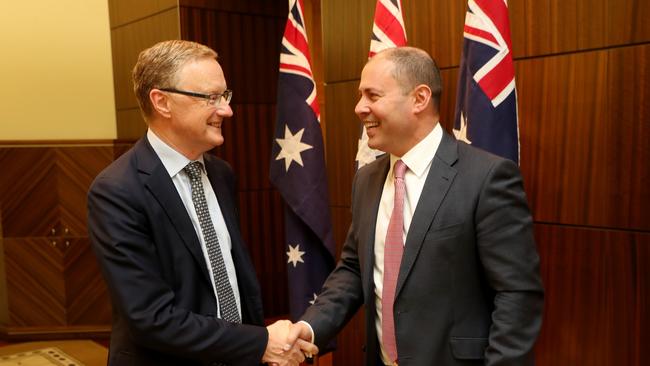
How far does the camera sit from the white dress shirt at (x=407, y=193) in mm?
1924

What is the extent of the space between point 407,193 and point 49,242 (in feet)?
14.2

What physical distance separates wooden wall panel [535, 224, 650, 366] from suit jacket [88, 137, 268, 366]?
149 cm

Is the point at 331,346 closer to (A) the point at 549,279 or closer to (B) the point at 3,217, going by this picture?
(A) the point at 549,279

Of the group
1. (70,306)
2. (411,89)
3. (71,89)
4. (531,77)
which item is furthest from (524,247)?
(71,89)

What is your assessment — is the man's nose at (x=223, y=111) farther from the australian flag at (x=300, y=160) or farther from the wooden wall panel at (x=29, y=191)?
the wooden wall panel at (x=29, y=191)

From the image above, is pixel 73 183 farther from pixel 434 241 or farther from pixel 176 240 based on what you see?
pixel 434 241

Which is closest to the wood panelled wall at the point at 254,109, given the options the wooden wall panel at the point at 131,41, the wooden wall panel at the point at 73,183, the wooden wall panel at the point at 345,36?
the wooden wall panel at the point at 131,41

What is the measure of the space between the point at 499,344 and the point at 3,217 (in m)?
4.90

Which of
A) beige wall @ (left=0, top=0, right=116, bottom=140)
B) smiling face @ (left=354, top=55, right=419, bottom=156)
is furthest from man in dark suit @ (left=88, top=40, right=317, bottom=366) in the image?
beige wall @ (left=0, top=0, right=116, bottom=140)

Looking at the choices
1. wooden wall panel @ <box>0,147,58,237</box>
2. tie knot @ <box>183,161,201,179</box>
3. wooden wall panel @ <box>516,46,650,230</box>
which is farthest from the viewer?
Answer: wooden wall panel @ <box>0,147,58,237</box>

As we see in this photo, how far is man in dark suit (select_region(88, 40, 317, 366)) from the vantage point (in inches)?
69.5

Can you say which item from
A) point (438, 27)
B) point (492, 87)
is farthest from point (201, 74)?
point (438, 27)

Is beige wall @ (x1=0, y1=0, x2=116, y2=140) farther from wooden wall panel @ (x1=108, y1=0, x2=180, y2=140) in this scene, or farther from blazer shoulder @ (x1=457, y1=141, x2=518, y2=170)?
blazer shoulder @ (x1=457, y1=141, x2=518, y2=170)

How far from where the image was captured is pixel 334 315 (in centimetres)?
222
